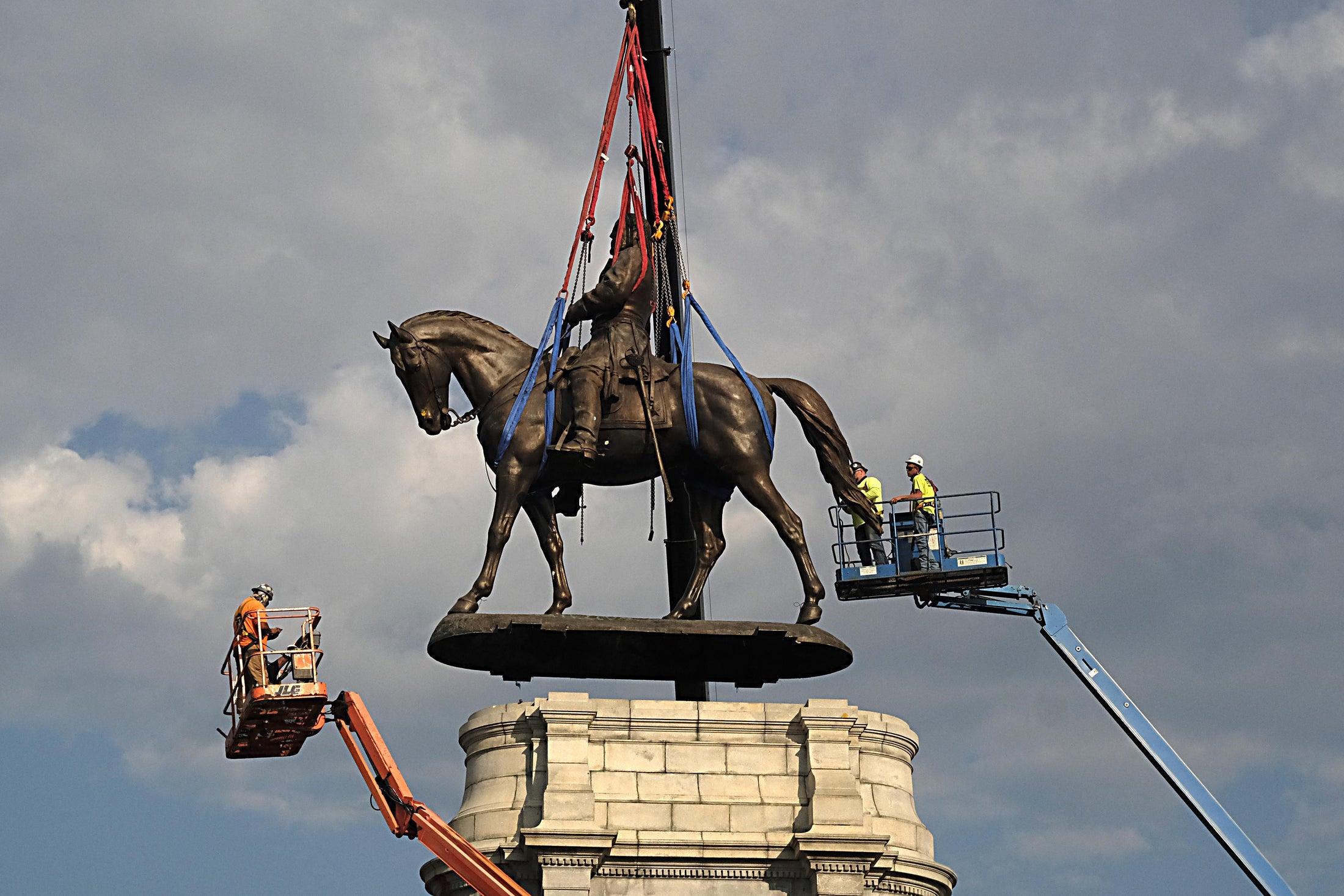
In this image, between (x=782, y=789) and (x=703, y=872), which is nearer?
(x=703, y=872)

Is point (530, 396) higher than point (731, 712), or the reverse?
point (530, 396)

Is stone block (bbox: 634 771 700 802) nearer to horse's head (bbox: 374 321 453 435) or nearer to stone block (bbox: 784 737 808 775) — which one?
stone block (bbox: 784 737 808 775)

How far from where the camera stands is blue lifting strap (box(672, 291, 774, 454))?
102 feet

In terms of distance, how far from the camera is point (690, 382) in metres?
31.3

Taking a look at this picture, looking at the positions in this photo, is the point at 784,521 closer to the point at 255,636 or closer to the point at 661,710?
the point at 661,710

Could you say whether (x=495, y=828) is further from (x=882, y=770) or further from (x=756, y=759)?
(x=882, y=770)

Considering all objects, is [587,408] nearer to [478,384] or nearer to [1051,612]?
[478,384]

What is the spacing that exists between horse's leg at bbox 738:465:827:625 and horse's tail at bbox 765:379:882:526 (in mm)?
1183

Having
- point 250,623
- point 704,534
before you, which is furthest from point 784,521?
point 250,623

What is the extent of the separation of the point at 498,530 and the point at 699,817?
17.5 ft

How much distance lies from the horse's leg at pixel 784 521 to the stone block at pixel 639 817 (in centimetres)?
408

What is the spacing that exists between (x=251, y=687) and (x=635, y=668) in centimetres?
630

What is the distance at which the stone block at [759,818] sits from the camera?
95.7 feet

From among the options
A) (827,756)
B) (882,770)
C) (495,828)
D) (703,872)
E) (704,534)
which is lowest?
(703,872)
